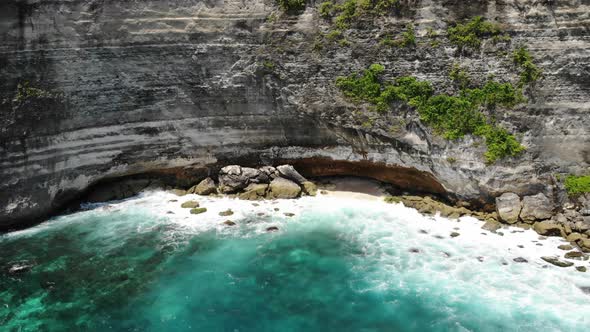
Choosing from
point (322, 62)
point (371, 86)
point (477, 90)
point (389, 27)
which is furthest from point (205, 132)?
point (477, 90)

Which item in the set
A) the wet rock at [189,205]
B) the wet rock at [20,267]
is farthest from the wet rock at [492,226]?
the wet rock at [20,267]

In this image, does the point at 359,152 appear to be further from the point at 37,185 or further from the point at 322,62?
the point at 37,185

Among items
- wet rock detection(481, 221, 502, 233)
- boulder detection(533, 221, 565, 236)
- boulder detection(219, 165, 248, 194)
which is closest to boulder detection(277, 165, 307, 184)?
boulder detection(219, 165, 248, 194)

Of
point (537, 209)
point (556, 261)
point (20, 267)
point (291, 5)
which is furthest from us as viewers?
point (291, 5)

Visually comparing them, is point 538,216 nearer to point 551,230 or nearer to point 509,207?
point 551,230

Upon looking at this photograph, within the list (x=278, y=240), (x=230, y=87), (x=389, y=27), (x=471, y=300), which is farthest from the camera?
(x=230, y=87)

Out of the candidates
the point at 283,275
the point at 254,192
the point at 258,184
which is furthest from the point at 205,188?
the point at 283,275
